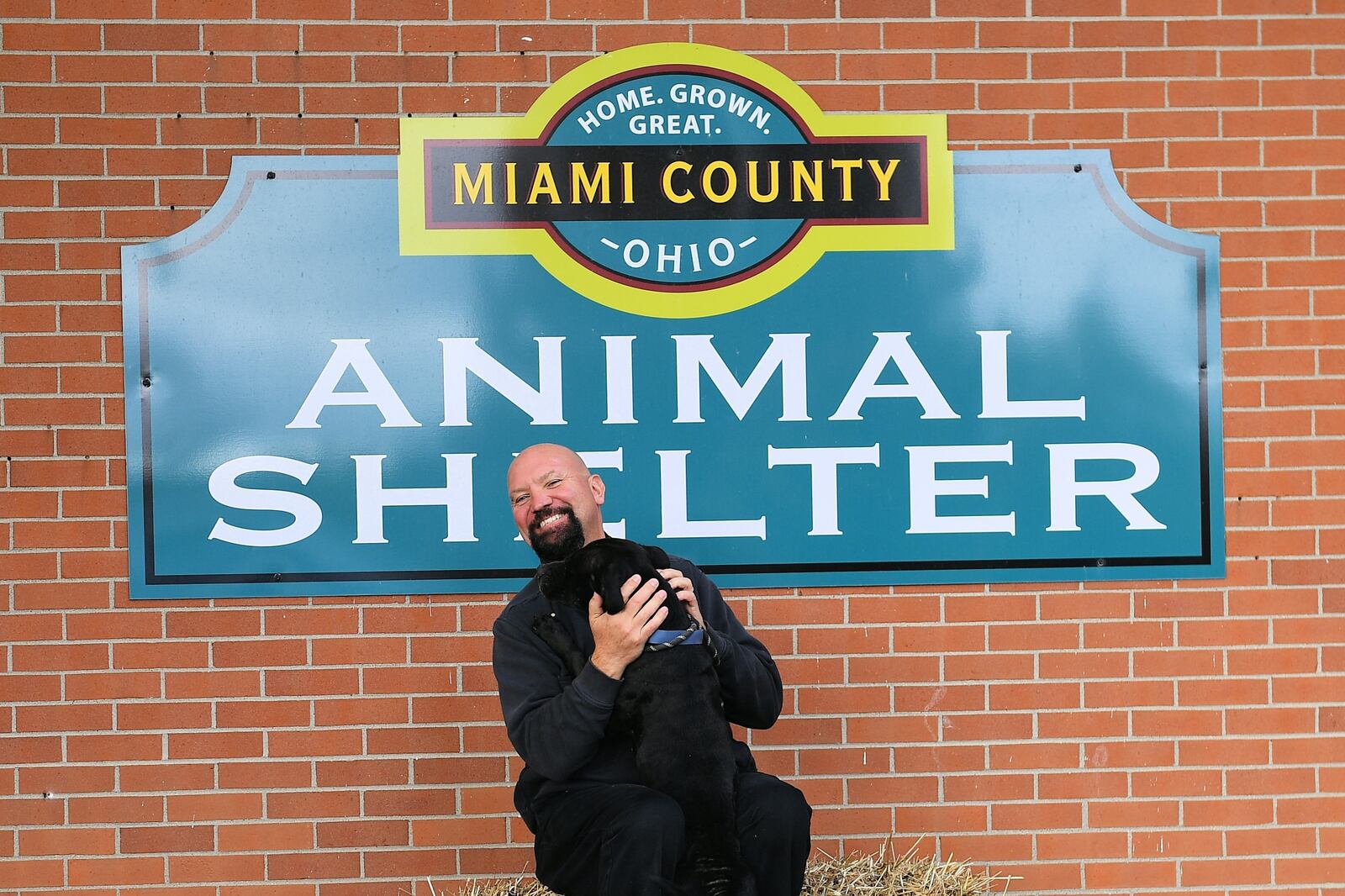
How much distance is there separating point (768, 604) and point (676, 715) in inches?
38.9

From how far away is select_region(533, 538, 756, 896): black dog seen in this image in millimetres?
2625

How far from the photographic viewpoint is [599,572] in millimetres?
2754

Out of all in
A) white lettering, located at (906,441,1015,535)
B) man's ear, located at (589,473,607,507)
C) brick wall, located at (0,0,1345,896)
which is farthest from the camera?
white lettering, located at (906,441,1015,535)

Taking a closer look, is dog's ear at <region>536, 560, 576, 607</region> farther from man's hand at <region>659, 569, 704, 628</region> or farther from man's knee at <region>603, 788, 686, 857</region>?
man's knee at <region>603, 788, 686, 857</region>

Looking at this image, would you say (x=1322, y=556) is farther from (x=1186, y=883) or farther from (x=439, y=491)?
(x=439, y=491)

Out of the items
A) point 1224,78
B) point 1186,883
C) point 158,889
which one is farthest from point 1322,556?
point 158,889

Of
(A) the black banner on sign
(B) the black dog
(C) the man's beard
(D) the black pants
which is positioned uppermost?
(A) the black banner on sign

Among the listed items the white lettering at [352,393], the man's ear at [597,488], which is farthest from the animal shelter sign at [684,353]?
the man's ear at [597,488]

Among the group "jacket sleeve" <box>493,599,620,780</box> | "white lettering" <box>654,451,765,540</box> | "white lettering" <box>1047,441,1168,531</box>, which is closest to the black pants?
"jacket sleeve" <box>493,599,620,780</box>

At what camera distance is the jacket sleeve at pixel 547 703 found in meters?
2.64

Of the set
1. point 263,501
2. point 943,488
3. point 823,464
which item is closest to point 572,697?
point 823,464

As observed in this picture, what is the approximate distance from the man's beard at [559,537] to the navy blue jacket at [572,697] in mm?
93

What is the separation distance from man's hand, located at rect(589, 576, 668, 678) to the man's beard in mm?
316

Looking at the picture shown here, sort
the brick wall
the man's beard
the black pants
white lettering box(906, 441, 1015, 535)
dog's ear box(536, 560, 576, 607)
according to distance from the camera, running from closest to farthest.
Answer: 1. the black pants
2. dog's ear box(536, 560, 576, 607)
3. the man's beard
4. the brick wall
5. white lettering box(906, 441, 1015, 535)
